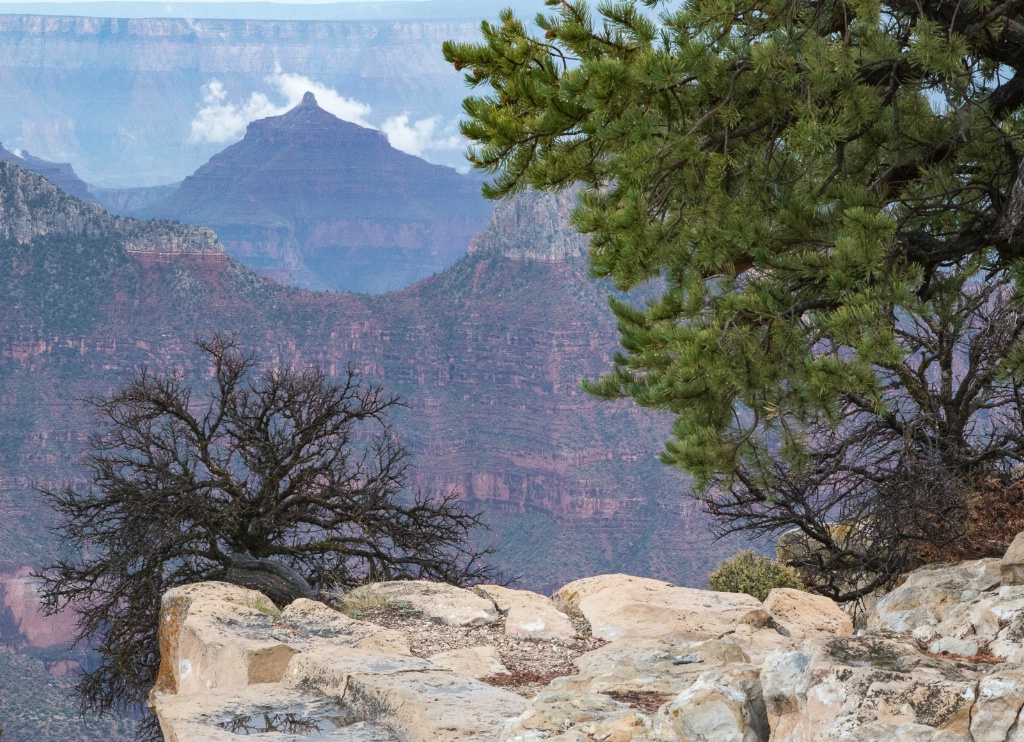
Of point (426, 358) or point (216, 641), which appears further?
point (426, 358)

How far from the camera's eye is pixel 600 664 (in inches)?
350

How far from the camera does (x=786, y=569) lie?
16.1 metres

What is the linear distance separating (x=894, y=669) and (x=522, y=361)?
13403cm

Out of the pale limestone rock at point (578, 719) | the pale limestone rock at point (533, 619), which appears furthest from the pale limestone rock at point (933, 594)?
the pale limestone rock at point (533, 619)

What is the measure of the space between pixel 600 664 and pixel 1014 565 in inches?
117

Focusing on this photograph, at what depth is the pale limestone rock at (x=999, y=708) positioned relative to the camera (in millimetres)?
5010

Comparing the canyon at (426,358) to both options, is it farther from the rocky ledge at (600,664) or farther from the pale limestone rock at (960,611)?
the pale limestone rock at (960,611)

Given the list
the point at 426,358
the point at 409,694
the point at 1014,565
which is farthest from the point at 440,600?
the point at 426,358

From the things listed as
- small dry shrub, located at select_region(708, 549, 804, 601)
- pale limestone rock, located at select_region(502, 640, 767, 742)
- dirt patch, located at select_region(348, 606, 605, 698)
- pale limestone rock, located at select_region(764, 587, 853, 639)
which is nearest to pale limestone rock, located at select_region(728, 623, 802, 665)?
pale limestone rock, located at select_region(764, 587, 853, 639)

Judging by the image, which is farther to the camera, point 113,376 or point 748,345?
point 113,376

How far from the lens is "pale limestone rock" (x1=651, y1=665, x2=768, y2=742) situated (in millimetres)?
5910

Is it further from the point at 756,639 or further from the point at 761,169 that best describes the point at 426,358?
the point at 761,169

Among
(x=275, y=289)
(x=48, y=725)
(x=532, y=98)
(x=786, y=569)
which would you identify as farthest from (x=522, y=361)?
(x=532, y=98)

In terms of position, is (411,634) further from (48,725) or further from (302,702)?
(48,725)
